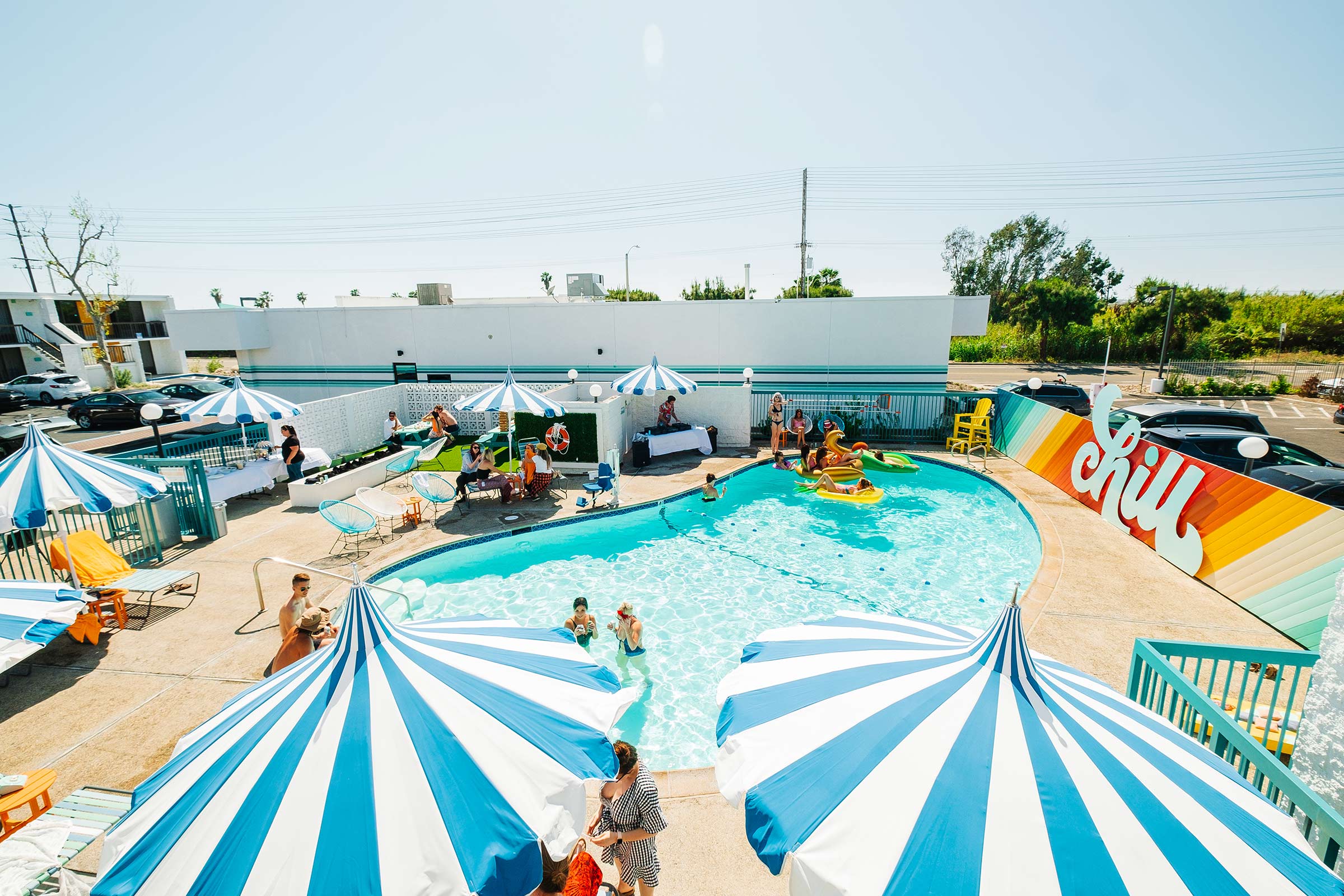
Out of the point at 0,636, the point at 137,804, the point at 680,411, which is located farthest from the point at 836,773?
the point at 680,411

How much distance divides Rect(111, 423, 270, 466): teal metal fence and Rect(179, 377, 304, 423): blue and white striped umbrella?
1.74 ft

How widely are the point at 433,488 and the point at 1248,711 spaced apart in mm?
12498

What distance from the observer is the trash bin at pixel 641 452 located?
16.0 metres

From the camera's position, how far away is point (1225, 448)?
1255cm

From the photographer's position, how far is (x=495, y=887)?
2.67m

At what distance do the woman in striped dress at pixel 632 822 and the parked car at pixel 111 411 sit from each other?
89.6 ft

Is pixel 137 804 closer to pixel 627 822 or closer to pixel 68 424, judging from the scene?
pixel 627 822

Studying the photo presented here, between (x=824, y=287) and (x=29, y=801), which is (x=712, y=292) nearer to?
(x=824, y=287)

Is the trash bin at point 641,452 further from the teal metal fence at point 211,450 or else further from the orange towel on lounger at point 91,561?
the orange towel on lounger at point 91,561

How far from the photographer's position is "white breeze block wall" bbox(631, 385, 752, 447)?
693 inches

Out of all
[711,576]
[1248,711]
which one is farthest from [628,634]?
[1248,711]

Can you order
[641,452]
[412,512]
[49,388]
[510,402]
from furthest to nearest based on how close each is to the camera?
[49,388]
[641,452]
[510,402]
[412,512]

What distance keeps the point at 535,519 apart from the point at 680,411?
731 centimetres

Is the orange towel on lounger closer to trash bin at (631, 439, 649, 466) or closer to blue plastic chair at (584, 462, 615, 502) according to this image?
blue plastic chair at (584, 462, 615, 502)
